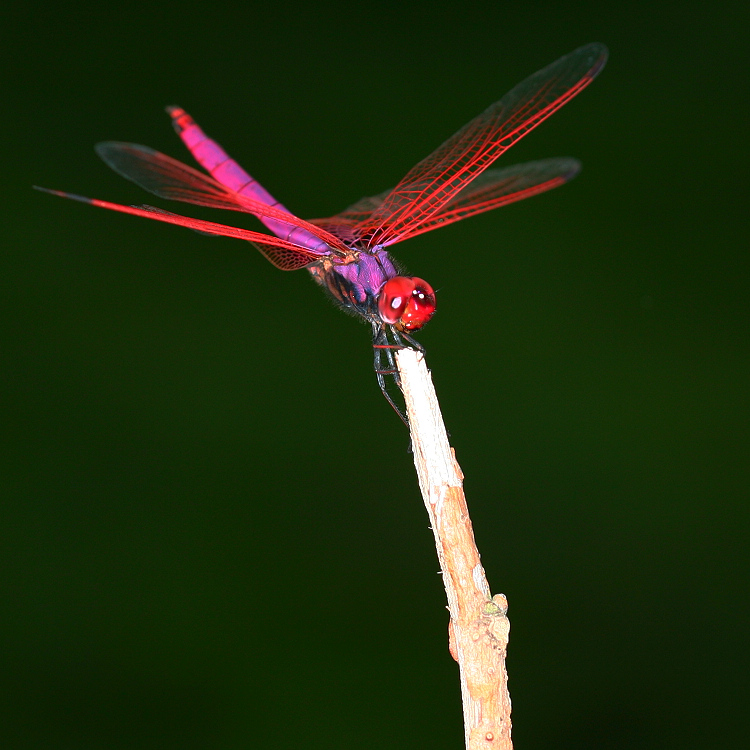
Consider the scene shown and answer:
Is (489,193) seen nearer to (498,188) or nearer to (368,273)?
(498,188)

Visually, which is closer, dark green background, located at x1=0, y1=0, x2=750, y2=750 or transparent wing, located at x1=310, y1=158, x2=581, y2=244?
transparent wing, located at x1=310, y1=158, x2=581, y2=244

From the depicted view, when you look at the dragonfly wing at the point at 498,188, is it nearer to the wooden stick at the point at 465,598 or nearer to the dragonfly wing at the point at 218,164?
the dragonfly wing at the point at 218,164

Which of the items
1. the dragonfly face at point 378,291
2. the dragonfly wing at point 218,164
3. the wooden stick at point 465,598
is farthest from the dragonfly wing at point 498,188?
the wooden stick at point 465,598

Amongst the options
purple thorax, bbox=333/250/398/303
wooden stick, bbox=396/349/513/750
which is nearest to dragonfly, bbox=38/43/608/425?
purple thorax, bbox=333/250/398/303

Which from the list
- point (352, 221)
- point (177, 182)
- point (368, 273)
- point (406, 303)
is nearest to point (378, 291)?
point (368, 273)

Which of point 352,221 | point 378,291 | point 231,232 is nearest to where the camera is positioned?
point 231,232

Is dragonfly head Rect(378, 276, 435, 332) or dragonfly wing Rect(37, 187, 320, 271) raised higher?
dragonfly wing Rect(37, 187, 320, 271)

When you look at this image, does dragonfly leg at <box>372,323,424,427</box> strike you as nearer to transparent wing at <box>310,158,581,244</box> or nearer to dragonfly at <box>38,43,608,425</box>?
dragonfly at <box>38,43,608,425</box>
